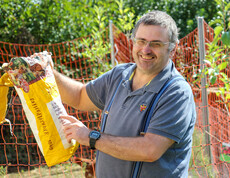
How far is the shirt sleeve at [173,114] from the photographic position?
1534 mm

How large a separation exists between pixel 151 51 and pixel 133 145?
55cm

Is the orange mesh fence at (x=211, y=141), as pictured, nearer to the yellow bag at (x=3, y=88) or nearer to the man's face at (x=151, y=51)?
the man's face at (x=151, y=51)

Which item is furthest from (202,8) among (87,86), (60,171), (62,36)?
(87,86)

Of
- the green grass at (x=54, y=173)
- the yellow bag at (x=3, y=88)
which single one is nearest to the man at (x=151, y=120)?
the yellow bag at (x=3, y=88)

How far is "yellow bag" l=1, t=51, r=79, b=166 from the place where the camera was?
174 centimetres

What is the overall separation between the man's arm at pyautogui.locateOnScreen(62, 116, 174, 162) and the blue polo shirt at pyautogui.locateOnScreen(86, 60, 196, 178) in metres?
0.04

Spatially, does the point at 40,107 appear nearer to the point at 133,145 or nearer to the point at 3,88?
the point at 3,88

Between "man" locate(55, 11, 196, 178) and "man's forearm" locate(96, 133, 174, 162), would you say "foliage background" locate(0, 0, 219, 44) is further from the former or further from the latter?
"man's forearm" locate(96, 133, 174, 162)

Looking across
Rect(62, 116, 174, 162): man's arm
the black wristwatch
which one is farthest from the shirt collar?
the black wristwatch

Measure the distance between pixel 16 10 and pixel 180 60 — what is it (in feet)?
10.5

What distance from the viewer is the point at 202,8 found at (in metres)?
7.91

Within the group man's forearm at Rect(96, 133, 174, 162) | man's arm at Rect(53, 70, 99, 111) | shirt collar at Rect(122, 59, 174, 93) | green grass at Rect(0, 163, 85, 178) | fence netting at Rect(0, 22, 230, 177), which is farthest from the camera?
green grass at Rect(0, 163, 85, 178)

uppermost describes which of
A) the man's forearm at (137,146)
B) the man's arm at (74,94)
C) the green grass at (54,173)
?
the man's arm at (74,94)

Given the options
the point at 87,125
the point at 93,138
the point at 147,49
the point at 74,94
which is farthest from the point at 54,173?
the point at 147,49
